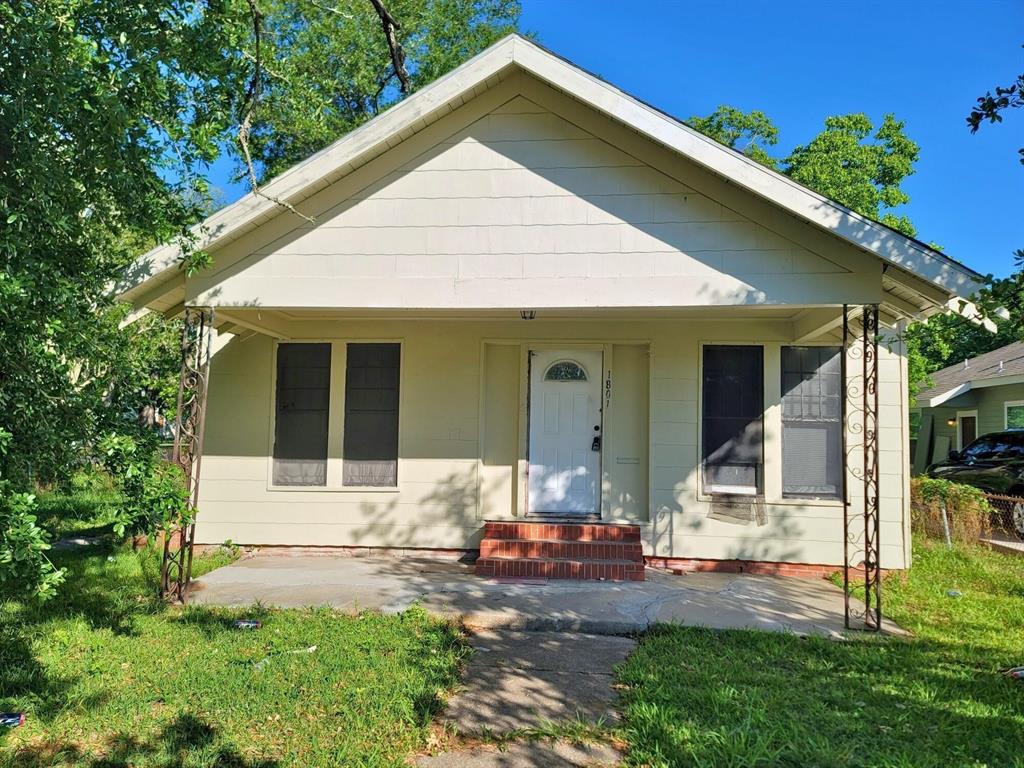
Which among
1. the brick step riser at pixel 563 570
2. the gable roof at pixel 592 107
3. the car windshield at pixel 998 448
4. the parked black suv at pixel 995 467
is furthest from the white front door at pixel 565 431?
the car windshield at pixel 998 448

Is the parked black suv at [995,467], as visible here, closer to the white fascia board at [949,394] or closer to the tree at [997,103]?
the white fascia board at [949,394]

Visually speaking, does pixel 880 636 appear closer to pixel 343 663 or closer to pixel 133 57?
pixel 343 663

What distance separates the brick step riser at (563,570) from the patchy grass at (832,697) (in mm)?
1445

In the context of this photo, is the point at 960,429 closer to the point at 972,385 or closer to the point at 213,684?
the point at 972,385

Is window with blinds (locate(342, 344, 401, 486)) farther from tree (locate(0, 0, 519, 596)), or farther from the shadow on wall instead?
tree (locate(0, 0, 519, 596))

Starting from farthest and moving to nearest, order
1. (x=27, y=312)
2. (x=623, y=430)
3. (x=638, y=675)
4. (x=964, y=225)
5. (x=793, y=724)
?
(x=964, y=225) < (x=623, y=430) < (x=638, y=675) < (x=793, y=724) < (x=27, y=312)

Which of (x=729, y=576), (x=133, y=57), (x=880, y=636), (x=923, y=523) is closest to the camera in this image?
(x=133, y=57)

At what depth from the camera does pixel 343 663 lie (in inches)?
159

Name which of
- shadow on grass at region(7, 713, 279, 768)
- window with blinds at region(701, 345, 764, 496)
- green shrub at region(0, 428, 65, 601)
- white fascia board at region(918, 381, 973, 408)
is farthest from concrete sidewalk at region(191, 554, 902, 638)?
white fascia board at region(918, 381, 973, 408)

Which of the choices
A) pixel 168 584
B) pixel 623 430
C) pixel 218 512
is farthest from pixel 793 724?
pixel 218 512

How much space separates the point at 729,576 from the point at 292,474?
516 cm

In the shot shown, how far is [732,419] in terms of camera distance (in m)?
7.03

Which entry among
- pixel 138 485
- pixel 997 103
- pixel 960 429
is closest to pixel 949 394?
pixel 960 429

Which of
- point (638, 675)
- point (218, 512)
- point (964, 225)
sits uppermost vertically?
point (964, 225)
